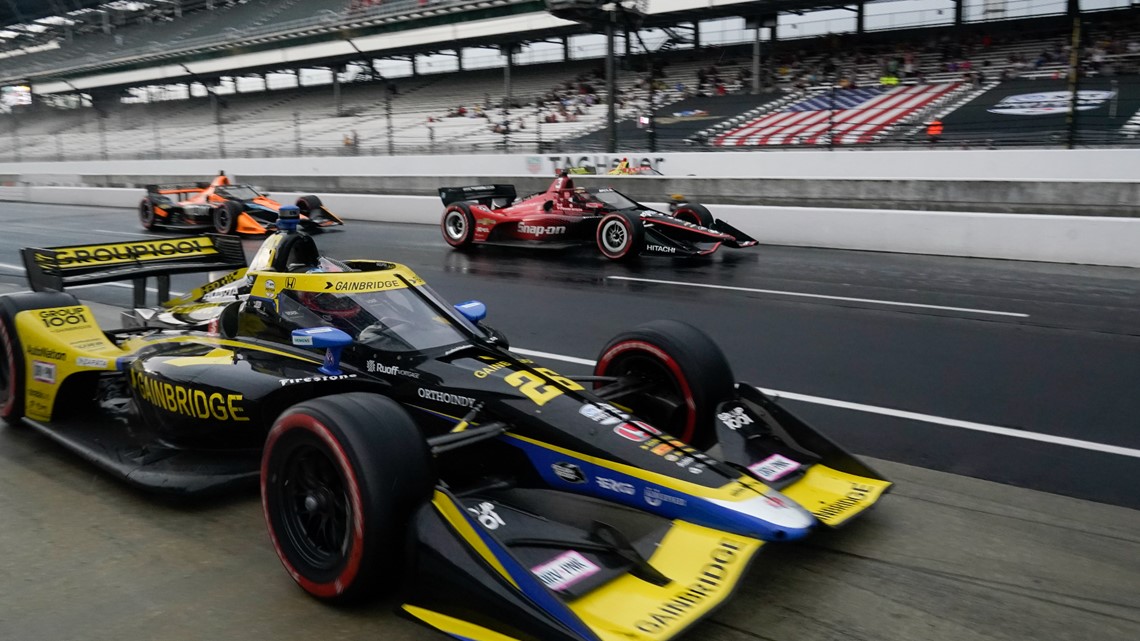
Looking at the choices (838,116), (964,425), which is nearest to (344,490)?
(964,425)

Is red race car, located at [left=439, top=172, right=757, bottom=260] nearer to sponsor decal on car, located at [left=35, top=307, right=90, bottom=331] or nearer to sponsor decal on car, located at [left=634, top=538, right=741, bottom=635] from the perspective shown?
sponsor decal on car, located at [left=35, top=307, right=90, bottom=331]

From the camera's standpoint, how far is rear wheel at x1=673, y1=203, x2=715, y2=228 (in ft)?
46.5

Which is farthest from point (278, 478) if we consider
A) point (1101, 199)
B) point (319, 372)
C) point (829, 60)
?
point (829, 60)

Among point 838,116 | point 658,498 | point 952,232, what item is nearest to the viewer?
point 658,498

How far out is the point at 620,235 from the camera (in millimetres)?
13406

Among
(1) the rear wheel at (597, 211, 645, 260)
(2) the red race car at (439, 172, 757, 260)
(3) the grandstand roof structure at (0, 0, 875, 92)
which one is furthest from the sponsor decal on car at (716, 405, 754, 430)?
(3) the grandstand roof structure at (0, 0, 875, 92)

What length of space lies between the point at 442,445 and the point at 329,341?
840mm

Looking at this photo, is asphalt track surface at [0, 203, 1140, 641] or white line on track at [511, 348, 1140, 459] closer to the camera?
asphalt track surface at [0, 203, 1140, 641]

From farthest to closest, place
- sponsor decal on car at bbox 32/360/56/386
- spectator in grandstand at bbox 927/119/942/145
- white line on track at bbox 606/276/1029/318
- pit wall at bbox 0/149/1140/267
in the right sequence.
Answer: spectator in grandstand at bbox 927/119/942/145 → pit wall at bbox 0/149/1140/267 → white line on track at bbox 606/276/1029/318 → sponsor decal on car at bbox 32/360/56/386

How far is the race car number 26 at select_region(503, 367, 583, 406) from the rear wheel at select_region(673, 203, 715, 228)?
1019 centimetres

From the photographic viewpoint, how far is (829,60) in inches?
Result: 1193

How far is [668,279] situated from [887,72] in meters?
19.7

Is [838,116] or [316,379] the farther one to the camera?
[838,116]

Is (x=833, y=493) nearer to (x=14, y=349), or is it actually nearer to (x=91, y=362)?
(x=91, y=362)
